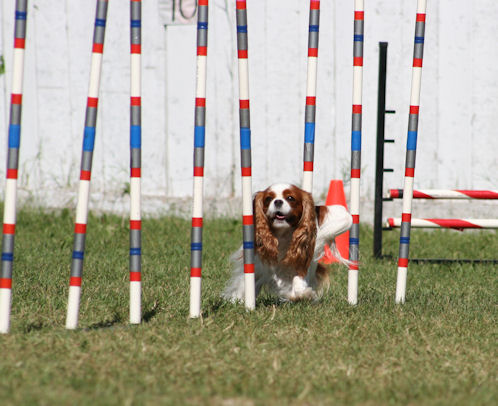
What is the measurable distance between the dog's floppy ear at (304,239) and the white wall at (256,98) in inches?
134

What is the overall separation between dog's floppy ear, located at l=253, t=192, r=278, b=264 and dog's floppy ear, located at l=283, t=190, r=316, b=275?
85 millimetres

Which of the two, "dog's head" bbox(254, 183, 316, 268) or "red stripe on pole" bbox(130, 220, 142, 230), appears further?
"dog's head" bbox(254, 183, 316, 268)

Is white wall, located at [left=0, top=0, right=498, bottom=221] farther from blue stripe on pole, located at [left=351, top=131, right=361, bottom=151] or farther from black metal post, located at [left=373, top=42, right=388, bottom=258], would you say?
blue stripe on pole, located at [left=351, top=131, right=361, bottom=151]

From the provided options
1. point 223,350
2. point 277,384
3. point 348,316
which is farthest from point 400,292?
point 277,384

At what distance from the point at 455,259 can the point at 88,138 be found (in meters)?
3.57

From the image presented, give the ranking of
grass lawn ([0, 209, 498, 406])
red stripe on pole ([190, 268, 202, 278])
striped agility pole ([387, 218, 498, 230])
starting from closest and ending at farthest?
1. grass lawn ([0, 209, 498, 406])
2. red stripe on pole ([190, 268, 202, 278])
3. striped agility pole ([387, 218, 498, 230])

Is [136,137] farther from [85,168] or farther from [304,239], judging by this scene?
[304,239]

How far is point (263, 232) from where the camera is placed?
14.4 feet

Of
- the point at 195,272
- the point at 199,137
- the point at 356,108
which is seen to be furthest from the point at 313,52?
the point at 195,272

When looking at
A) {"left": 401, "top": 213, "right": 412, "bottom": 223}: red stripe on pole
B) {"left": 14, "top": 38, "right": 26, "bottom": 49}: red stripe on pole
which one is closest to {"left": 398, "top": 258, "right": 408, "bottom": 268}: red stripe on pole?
{"left": 401, "top": 213, "right": 412, "bottom": 223}: red stripe on pole

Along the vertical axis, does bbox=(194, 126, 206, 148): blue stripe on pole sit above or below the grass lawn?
above

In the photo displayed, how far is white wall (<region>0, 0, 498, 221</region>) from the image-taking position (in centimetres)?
755

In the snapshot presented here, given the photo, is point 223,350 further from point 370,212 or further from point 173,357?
point 370,212

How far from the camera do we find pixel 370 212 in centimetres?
771
